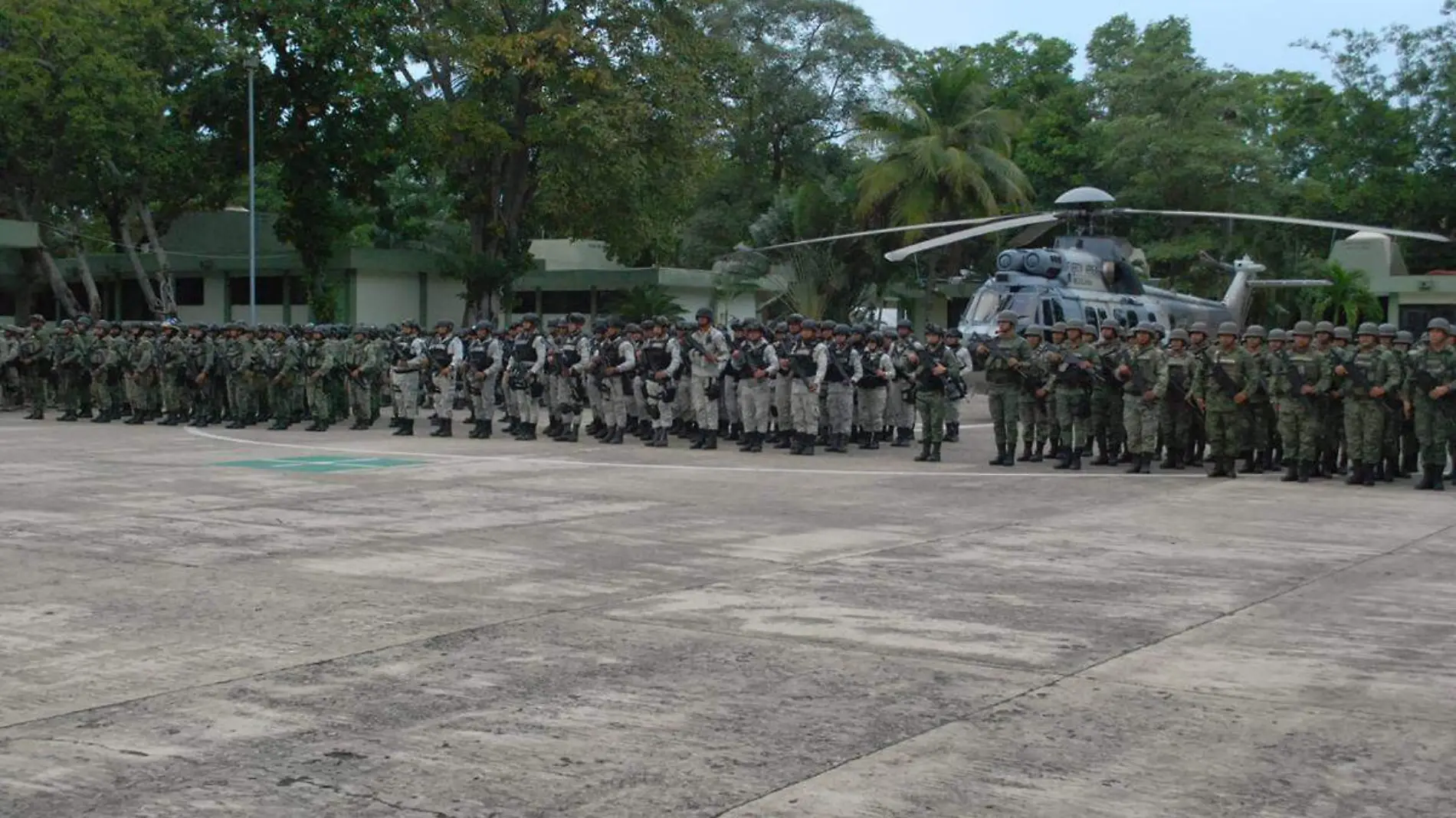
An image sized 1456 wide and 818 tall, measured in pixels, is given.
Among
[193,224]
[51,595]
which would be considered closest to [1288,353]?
[51,595]

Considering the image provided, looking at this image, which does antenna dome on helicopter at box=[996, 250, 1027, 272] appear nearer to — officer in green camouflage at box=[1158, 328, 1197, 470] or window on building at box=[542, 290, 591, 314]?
officer in green camouflage at box=[1158, 328, 1197, 470]

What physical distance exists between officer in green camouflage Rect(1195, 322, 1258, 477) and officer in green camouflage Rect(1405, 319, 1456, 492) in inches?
60.3

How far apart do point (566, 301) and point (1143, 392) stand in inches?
1298

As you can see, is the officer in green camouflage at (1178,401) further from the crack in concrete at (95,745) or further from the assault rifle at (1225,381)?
the crack in concrete at (95,745)

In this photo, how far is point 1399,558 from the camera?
1049cm

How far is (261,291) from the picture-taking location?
150ft

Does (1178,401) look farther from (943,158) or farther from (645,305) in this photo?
(645,305)

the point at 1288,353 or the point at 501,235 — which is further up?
the point at 501,235

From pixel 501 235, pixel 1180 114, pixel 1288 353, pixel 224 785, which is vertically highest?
pixel 1180 114

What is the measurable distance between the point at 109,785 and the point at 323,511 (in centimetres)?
751

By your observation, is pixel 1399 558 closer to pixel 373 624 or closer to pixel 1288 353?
pixel 1288 353

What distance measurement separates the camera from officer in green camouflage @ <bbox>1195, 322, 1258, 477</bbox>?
15914mm

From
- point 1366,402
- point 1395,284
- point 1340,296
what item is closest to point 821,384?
point 1366,402

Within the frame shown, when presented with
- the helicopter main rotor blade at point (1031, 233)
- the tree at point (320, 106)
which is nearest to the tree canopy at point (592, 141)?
the tree at point (320, 106)
